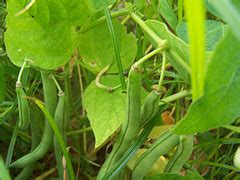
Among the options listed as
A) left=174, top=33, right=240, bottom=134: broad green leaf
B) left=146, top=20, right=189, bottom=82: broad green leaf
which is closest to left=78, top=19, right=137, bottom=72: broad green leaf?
left=146, top=20, right=189, bottom=82: broad green leaf

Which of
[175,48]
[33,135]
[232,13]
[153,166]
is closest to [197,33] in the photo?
[232,13]

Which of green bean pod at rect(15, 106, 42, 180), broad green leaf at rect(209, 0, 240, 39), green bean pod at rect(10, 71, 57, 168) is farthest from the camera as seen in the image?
green bean pod at rect(15, 106, 42, 180)

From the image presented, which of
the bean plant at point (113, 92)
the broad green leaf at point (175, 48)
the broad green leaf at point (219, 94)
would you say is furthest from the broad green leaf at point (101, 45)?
the broad green leaf at point (219, 94)

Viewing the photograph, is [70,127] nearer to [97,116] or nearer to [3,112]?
[3,112]

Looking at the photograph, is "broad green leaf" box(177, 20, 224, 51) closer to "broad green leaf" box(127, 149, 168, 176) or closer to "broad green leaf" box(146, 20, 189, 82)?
"broad green leaf" box(146, 20, 189, 82)

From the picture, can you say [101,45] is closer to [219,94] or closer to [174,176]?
[174,176]

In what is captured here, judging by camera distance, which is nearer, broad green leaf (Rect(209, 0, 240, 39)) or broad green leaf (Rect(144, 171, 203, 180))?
broad green leaf (Rect(209, 0, 240, 39))
